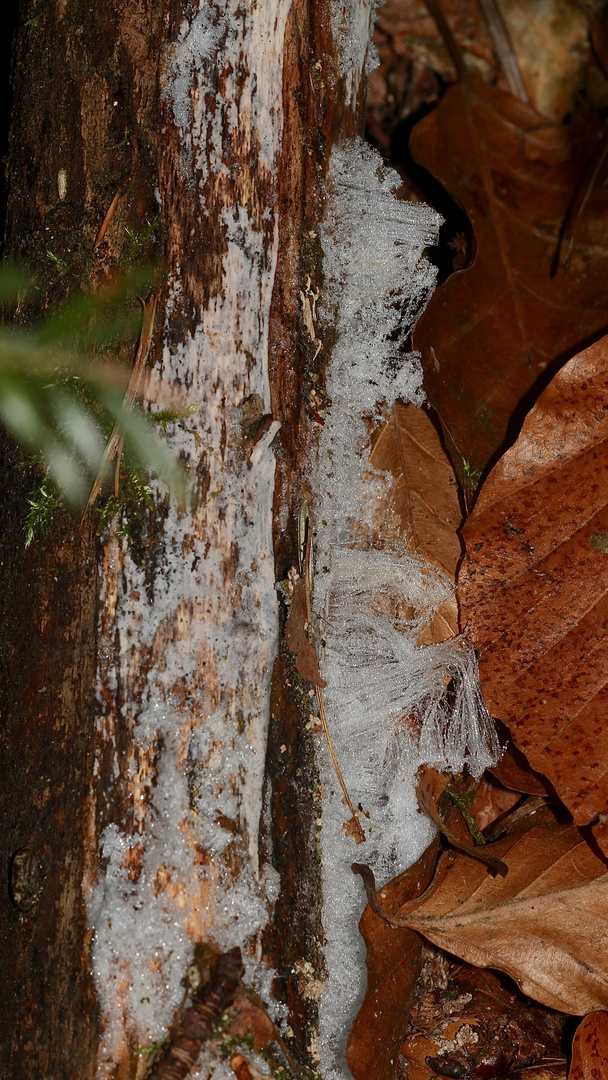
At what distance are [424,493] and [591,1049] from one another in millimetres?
1250

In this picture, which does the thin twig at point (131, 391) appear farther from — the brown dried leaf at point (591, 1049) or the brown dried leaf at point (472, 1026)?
the brown dried leaf at point (591, 1049)

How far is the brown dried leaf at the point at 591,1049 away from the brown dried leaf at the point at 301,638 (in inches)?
38.5

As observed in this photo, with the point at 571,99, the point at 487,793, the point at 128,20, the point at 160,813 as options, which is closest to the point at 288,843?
the point at 160,813

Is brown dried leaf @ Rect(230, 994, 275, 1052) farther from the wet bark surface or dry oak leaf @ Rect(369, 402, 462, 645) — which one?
dry oak leaf @ Rect(369, 402, 462, 645)

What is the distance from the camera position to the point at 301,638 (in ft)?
4.74

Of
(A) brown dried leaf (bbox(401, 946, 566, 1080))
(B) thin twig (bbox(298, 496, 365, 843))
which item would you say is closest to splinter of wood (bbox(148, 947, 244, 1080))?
(B) thin twig (bbox(298, 496, 365, 843))

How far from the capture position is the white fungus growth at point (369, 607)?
1.49 metres

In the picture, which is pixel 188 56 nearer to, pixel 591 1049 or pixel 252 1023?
pixel 252 1023

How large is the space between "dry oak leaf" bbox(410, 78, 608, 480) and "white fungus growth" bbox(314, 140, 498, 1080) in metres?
0.35

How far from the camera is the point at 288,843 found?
4.56ft

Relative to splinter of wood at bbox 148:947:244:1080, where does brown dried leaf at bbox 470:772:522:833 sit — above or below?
below

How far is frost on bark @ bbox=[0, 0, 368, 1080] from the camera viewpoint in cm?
125

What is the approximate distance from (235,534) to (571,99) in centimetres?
217

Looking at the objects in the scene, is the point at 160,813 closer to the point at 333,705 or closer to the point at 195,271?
the point at 333,705
